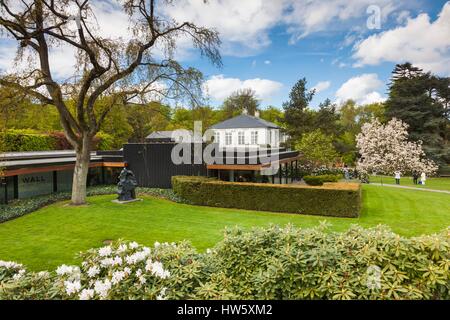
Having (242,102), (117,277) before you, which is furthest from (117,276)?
(242,102)

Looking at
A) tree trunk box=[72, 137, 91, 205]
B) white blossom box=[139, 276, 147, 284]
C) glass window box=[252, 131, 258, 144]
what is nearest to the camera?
white blossom box=[139, 276, 147, 284]

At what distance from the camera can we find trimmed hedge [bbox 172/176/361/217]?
1261 centimetres

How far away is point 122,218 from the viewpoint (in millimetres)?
12125

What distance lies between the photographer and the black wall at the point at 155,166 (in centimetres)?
1844

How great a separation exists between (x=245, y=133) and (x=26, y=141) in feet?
68.9

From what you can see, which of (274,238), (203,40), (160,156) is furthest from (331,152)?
(274,238)

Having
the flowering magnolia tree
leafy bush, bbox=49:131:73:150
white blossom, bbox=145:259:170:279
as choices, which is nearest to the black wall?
leafy bush, bbox=49:131:73:150

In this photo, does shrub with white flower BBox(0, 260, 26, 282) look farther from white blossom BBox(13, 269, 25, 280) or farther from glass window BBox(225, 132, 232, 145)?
glass window BBox(225, 132, 232, 145)

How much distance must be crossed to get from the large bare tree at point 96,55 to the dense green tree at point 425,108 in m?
33.7

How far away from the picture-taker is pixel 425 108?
A: 123 ft

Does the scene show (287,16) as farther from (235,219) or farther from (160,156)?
(160,156)

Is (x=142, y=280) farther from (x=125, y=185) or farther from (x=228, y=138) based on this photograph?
(x=228, y=138)

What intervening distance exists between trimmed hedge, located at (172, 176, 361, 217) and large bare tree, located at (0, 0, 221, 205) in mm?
4777

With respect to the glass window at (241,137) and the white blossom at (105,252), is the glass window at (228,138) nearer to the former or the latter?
the glass window at (241,137)
